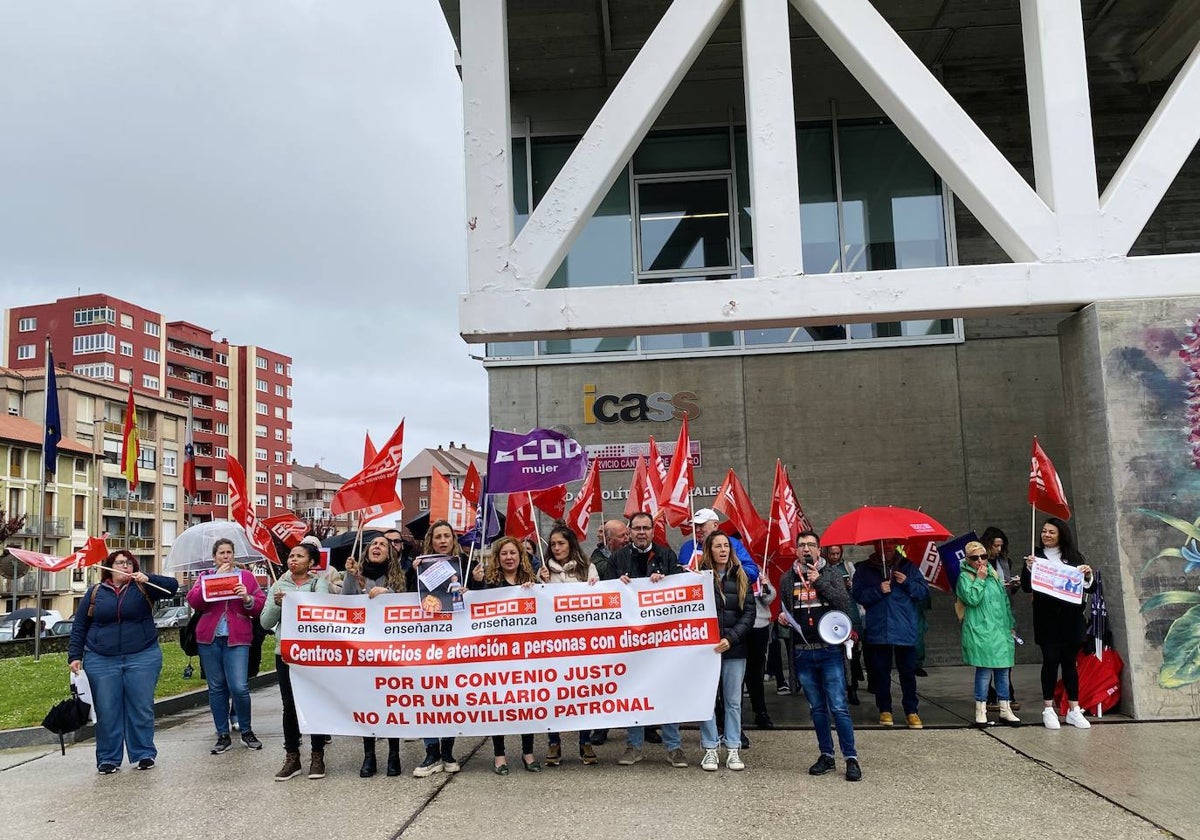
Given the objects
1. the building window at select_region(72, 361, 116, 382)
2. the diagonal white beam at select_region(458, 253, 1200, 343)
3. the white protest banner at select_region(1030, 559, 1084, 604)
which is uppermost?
the building window at select_region(72, 361, 116, 382)

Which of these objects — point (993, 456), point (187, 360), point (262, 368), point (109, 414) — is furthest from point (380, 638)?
point (262, 368)

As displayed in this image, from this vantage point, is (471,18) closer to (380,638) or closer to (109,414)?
(380,638)

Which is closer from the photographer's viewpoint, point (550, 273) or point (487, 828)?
point (487, 828)

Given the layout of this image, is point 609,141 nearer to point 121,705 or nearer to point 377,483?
point 377,483

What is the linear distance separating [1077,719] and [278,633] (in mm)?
6992

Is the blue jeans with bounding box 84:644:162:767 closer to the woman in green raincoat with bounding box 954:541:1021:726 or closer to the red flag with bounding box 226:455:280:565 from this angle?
Answer: the red flag with bounding box 226:455:280:565

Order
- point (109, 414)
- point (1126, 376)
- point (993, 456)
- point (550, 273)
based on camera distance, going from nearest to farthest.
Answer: point (1126, 376), point (550, 273), point (993, 456), point (109, 414)

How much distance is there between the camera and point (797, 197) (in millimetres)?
10242

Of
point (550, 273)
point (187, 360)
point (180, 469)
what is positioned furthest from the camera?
point (187, 360)

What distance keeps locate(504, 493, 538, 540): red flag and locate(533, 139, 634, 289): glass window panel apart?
188 inches

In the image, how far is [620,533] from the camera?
1003 centimetres

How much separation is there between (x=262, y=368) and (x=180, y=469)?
91.8 feet

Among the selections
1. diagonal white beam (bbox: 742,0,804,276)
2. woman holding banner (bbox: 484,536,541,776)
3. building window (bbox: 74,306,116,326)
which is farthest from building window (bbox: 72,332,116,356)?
woman holding banner (bbox: 484,536,541,776)

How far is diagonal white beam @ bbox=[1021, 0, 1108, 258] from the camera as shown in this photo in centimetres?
1016
